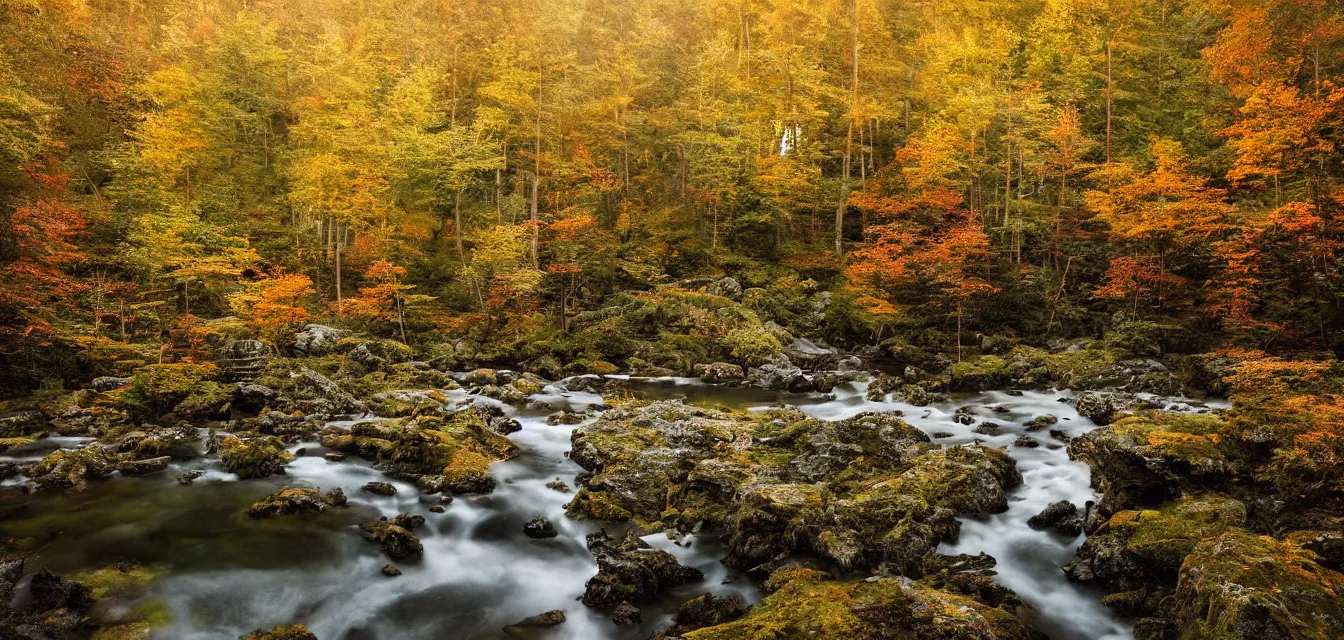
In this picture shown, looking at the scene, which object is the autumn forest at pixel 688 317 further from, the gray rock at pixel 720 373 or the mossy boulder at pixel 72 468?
the gray rock at pixel 720 373

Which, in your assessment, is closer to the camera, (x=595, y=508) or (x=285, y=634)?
(x=285, y=634)

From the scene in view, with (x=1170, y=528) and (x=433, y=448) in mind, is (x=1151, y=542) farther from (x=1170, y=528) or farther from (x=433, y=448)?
(x=433, y=448)

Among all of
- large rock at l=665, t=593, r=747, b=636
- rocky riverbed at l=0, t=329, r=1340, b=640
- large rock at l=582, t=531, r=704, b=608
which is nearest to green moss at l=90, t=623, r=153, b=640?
rocky riverbed at l=0, t=329, r=1340, b=640

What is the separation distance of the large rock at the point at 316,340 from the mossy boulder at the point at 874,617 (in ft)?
65.2

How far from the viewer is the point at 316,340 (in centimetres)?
2219

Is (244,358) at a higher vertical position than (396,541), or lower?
higher

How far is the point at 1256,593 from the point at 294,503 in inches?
526

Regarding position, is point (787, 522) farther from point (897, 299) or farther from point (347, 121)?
point (347, 121)

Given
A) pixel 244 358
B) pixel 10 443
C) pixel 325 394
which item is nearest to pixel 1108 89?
pixel 325 394

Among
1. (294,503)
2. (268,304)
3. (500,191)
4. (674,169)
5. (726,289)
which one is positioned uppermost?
(674,169)

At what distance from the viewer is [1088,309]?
1033 inches

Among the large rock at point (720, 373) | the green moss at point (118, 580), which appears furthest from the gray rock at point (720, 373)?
the green moss at point (118, 580)

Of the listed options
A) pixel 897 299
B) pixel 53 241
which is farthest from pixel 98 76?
pixel 897 299

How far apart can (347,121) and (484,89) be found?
20.8ft
